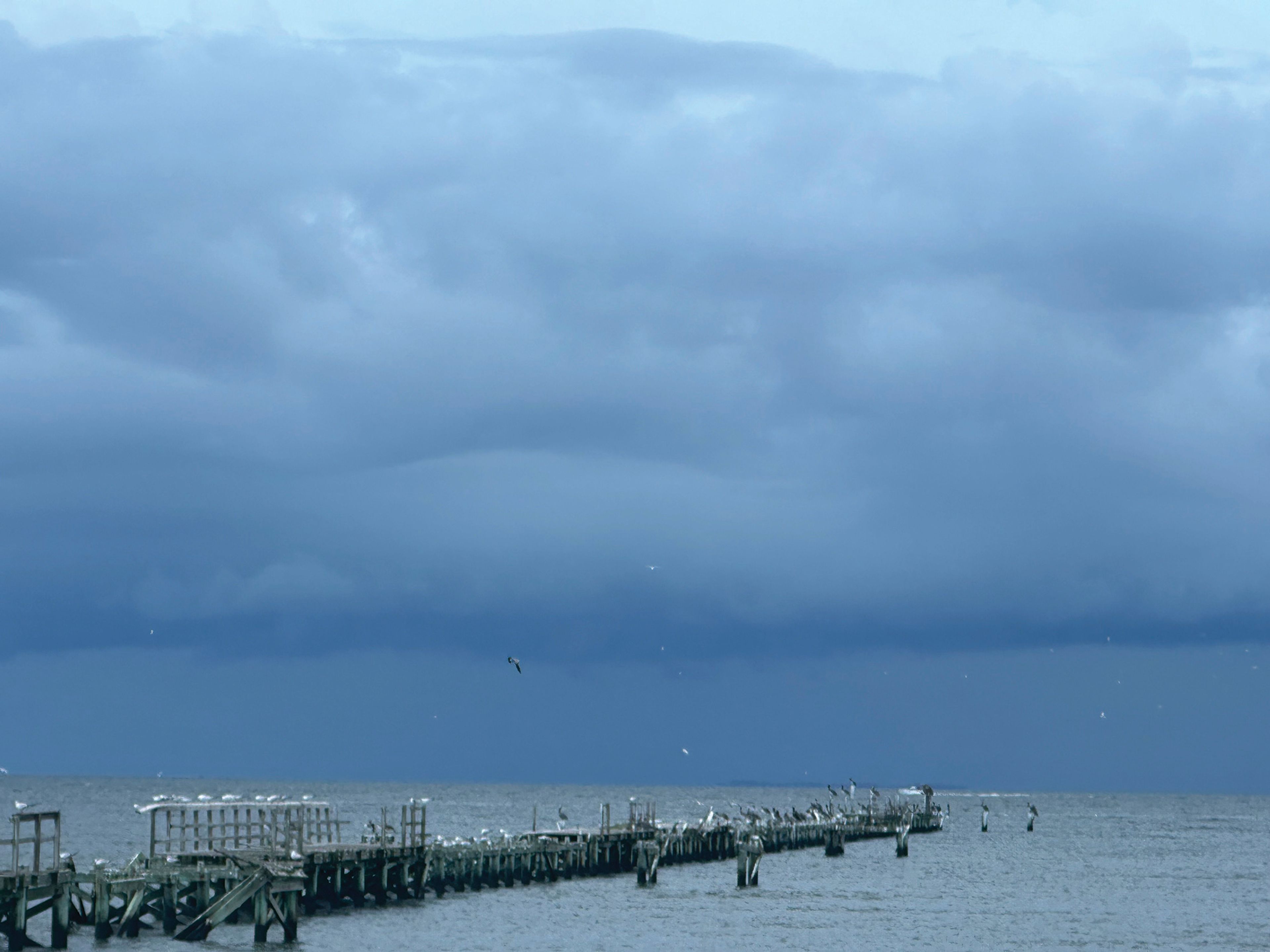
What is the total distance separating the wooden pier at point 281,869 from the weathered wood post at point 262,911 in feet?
0.17

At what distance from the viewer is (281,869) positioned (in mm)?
52312

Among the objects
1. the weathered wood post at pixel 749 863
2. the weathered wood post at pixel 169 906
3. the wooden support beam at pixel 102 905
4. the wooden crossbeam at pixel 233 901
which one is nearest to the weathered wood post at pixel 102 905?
the wooden support beam at pixel 102 905

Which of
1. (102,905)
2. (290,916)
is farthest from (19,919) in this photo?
(290,916)

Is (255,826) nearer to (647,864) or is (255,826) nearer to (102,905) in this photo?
(102,905)

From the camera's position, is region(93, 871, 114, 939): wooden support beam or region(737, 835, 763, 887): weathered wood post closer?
region(93, 871, 114, 939): wooden support beam

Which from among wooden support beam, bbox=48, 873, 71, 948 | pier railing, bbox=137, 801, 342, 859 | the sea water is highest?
pier railing, bbox=137, 801, 342, 859

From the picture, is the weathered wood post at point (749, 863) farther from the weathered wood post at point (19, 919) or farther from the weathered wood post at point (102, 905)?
the weathered wood post at point (19, 919)

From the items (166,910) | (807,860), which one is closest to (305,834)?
(166,910)

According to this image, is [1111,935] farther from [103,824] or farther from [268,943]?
[103,824]

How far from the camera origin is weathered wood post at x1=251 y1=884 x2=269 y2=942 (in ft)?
169

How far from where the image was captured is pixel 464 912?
220 ft

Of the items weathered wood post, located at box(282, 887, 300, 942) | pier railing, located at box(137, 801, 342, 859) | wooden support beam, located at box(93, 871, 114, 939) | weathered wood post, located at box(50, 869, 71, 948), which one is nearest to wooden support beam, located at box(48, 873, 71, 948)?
weathered wood post, located at box(50, 869, 71, 948)

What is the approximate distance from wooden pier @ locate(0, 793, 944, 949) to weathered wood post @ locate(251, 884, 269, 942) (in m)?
0.05

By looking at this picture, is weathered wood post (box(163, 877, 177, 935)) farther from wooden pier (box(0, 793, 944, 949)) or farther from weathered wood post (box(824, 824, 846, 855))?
weathered wood post (box(824, 824, 846, 855))
